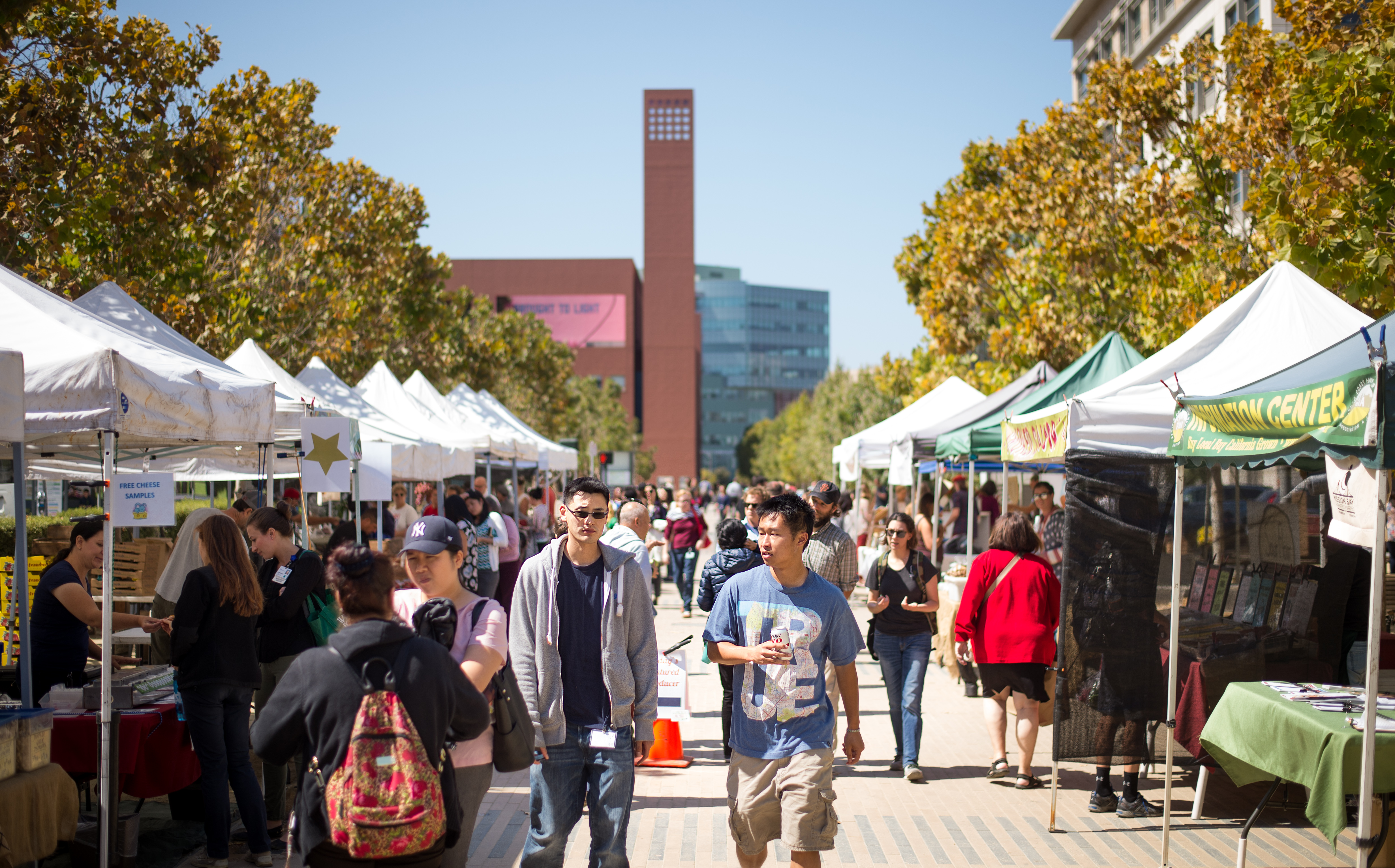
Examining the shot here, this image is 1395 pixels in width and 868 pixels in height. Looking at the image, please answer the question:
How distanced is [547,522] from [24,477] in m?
16.6

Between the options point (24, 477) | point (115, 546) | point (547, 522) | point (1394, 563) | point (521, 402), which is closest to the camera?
point (24, 477)

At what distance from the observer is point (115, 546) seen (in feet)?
34.3

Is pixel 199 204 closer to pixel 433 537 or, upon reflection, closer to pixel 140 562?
pixel 140 562

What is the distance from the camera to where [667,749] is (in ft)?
26.7

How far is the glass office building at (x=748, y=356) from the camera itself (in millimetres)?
139250

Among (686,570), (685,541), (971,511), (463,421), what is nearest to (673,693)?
(971,511)

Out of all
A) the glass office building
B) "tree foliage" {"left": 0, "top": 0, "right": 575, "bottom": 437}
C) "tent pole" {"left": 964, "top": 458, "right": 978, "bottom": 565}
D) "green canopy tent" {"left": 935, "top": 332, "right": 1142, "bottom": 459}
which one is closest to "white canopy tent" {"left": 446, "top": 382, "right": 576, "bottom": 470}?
"tree foliage" {"left": 0, "top": 0, "right": 575, "bottom": 437}

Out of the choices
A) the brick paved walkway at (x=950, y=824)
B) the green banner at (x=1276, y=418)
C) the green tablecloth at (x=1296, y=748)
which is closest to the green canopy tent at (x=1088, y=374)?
the brick paved walkway at (x=950, y=824)

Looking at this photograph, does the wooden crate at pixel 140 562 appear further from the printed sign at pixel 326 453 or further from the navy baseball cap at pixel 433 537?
the navy baseball cap at pixel 433 537

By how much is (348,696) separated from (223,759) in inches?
113

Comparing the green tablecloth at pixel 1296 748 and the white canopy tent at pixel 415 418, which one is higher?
the white canopy tent at pixel 415 418

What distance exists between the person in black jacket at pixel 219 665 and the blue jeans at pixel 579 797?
199 cm

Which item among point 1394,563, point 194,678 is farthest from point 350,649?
point 1394,563

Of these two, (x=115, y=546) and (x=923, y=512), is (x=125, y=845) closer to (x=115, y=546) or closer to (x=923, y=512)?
(x=115, y=546)
